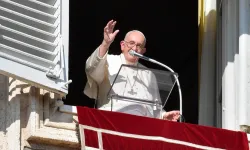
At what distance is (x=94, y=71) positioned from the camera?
13875 millimetres

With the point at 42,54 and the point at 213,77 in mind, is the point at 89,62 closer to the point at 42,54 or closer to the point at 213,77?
the point at 42,54

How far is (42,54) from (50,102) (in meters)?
0.34

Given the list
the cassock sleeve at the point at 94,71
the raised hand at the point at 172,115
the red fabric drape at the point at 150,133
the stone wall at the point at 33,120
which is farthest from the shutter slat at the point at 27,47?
the raised hand at the point at 172,115

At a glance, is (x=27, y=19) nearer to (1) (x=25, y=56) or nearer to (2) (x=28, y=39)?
(2) (x=28, y=39)

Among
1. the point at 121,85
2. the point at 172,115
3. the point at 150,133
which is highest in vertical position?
the point at 121,85

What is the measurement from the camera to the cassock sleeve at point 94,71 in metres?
13.8

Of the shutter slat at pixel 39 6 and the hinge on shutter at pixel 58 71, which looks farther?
the shutter slat at pixel 39 6

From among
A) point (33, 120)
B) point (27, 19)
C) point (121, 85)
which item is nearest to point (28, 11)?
point (27, 19)

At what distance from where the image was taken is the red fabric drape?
1306 centimetres

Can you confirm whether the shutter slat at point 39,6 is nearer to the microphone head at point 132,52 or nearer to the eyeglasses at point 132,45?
the microphone head at point 132,52

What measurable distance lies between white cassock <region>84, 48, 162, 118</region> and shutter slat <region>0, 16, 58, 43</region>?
56 centimetres

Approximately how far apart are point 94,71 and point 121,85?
241mm

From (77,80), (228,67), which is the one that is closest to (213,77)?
(228,67)

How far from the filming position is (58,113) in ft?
43.5
